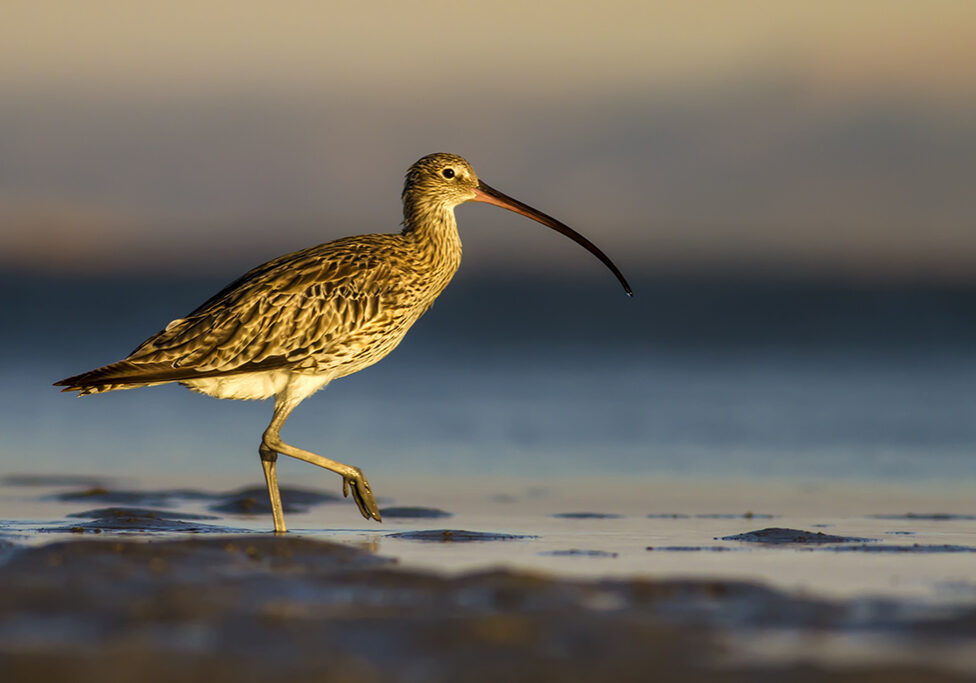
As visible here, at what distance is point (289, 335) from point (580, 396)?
983 centimetres

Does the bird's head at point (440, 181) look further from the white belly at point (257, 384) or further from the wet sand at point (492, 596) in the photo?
the wet sand at point (492, 596)

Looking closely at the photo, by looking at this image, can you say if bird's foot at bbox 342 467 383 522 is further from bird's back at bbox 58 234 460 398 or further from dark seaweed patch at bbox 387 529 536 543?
bird's back at bbox 58 234 460 398

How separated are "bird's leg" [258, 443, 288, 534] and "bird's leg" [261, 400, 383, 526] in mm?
42

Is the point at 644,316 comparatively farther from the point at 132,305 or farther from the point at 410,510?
the point at 410,510

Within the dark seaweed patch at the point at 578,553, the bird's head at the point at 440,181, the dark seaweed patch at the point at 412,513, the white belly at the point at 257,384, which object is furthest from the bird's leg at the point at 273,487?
the bird's head at the point at 440,181

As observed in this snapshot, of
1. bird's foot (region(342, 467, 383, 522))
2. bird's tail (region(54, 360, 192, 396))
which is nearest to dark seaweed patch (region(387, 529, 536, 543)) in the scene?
bird's foot (region(342, 467, 383, 522))

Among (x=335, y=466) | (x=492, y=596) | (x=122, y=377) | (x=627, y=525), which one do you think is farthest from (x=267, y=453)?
(x=492, y=596)

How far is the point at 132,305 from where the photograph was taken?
107 ft

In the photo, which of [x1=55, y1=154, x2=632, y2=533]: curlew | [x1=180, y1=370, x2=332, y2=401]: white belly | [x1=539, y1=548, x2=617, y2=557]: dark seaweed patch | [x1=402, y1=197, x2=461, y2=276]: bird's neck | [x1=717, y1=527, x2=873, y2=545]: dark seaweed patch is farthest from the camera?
[x1=402, y1=197, x2=461, y2=276]: bird's neck

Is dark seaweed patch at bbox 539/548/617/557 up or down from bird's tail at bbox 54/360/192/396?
down

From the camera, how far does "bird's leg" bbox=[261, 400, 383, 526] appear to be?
10.1 meters

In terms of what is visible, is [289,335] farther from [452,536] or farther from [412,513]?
[452,536]

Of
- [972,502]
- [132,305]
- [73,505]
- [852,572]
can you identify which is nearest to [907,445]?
[972,502]

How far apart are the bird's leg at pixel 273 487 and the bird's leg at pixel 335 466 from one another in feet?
0.14
